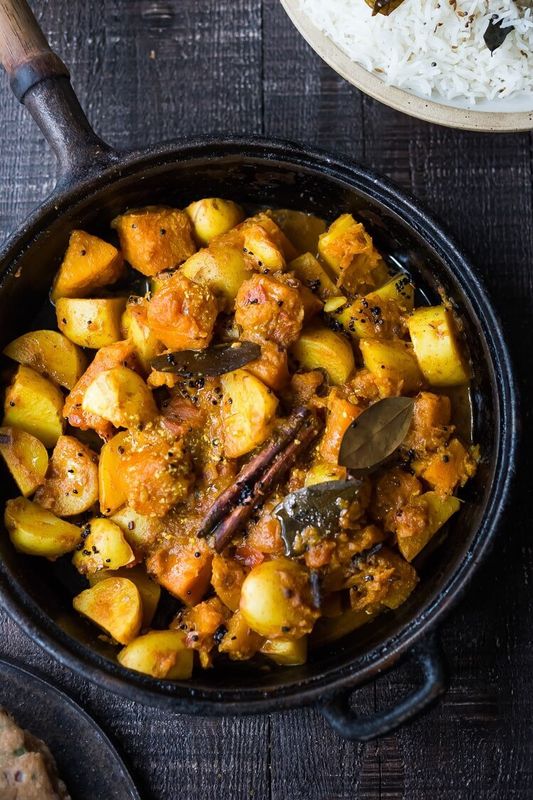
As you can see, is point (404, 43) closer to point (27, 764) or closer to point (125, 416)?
point (125, 416)

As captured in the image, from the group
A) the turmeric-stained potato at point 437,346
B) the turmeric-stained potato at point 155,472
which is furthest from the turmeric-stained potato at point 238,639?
the turmeric-stained potato at point 437,346

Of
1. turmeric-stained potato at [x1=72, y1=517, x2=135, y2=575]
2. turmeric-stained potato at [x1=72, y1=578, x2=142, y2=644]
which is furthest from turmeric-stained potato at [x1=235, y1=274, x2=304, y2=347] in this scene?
turmeric-stained potato at [x1=72, y1=578, x2=142, y2=644]

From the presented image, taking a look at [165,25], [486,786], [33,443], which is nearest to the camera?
[33,443]

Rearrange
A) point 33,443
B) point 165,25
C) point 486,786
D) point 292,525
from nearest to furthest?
point 292,525 → point 33,443 → point 486,786 → point 165,25

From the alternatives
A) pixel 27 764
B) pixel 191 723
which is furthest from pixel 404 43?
pixel 27 764

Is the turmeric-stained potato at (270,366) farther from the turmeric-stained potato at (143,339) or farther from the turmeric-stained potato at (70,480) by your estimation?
the turmeric-stained potato at (70,480)

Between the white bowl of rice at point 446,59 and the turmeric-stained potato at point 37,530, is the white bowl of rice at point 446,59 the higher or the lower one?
the higher one

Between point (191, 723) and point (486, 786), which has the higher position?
point (191, 723)
